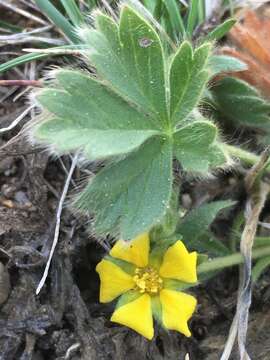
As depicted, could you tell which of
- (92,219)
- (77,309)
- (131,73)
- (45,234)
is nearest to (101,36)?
(131,73)

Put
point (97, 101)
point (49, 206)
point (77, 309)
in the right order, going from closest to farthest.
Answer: point (97, 101)
point (77, 309)
point (49, 206)

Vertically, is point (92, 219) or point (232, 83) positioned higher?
point (232, 83)

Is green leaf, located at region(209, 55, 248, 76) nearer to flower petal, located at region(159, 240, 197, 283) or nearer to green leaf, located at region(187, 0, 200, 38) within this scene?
green leaf, located at region(187, 0, 200, 38)

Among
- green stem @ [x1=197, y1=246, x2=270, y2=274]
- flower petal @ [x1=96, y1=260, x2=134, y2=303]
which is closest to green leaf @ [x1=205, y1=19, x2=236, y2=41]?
green stem @ [x1=197, y1=246, x2=270, y2=274]

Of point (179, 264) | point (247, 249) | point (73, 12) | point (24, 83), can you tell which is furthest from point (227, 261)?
point (73, 12)

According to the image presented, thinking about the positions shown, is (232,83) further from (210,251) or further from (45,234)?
(45,234)

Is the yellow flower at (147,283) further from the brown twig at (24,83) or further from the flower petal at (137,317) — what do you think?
the brown twig at (24,83)
